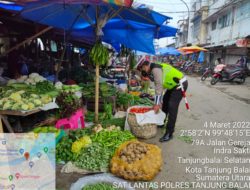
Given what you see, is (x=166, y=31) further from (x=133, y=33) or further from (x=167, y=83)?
(x=167, y=83)

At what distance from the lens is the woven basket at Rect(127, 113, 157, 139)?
4.78 m

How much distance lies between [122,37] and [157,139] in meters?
3.81

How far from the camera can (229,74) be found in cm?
1504

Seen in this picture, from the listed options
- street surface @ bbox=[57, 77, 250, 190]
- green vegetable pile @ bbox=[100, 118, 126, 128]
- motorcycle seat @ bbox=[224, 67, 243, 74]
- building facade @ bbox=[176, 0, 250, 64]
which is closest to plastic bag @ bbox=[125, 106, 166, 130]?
street surface @ bbox=[57, 77, 250, 190]

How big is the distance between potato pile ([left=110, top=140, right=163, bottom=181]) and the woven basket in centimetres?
114

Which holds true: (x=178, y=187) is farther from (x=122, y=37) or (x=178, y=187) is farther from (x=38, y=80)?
(x=122, y=37)

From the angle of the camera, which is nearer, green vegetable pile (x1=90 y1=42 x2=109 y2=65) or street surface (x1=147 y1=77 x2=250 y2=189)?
street surface (x1=147 y1=77 x2=250 y2=189)

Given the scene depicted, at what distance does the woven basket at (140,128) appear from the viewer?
4.78 meters

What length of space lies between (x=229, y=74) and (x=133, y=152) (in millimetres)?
13390

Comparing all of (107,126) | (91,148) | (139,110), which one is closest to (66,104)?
(107,126)

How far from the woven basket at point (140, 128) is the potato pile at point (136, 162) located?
114cm

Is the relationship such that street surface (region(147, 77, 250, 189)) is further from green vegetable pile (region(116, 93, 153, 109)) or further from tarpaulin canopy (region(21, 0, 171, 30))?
tarpaulin canopy (region(21, 0, 171, 30))

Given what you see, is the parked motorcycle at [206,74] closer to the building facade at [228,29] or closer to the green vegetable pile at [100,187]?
the building facade at [228,29]

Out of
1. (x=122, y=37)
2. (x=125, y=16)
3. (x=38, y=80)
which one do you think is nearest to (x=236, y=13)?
(x=122, y=37)
